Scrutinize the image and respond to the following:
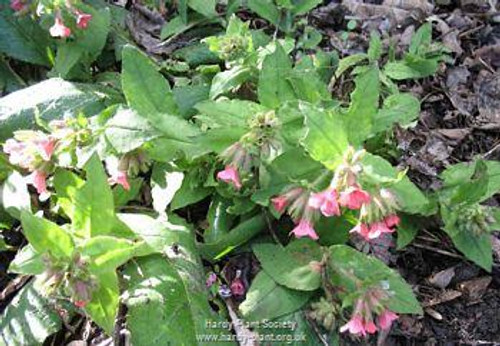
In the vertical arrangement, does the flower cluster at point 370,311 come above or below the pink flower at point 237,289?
above

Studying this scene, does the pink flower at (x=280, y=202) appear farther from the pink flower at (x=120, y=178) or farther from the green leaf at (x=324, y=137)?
the pink flower at (x=120, y=178)

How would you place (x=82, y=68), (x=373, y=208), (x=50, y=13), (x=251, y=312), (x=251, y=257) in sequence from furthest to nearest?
(x=82, y=68) → (x=50, y=13) → (x=251, y=257) → (x=251, y=312) → (x=373, y=208)

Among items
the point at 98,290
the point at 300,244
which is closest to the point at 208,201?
the point at 300,244

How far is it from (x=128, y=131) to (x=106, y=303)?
62 centimetres

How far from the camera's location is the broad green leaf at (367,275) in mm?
2285

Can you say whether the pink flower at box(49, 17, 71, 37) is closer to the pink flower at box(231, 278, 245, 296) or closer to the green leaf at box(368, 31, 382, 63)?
the pink flower at box(231, 278, 245, 296)

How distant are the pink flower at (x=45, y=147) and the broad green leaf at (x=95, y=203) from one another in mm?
165

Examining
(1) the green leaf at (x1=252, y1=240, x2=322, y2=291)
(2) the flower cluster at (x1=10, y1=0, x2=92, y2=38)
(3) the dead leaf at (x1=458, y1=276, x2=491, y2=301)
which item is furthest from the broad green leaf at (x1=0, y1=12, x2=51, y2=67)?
(3) the dead leaf at (x1=458, y1=276, x2=491, y2=301)

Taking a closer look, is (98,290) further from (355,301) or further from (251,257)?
(355,301)

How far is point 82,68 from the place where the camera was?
10.6 feet

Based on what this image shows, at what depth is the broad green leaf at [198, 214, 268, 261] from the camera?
2.52 meters

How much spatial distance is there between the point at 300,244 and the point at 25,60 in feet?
5.76

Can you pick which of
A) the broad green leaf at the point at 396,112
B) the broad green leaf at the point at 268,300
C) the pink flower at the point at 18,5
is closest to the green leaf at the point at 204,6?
the pink flower at the point at 18,5

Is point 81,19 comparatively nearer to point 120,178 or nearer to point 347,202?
point 120,178
